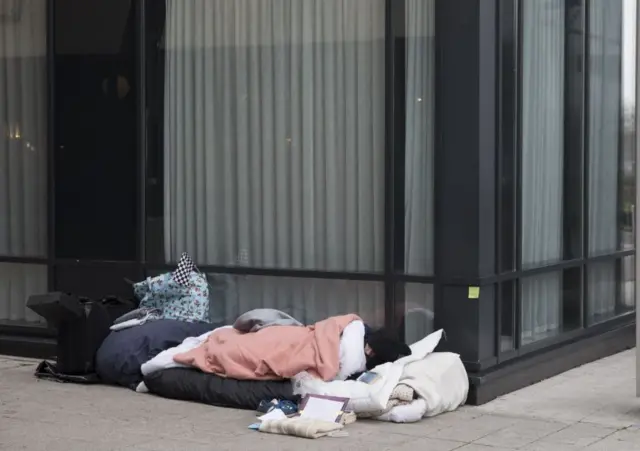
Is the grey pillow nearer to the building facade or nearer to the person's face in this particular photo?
the building facade

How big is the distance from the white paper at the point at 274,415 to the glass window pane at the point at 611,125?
4270mm

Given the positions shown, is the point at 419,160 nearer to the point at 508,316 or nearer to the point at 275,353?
the point at 508,316

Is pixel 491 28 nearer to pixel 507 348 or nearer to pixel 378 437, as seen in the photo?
pixel 507 348

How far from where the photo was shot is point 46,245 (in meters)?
11.1

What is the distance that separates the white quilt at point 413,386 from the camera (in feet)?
27.5

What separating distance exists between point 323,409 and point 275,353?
688 mm

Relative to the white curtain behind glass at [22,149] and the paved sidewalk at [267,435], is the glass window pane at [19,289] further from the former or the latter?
the paved sidewalk at [267,435]

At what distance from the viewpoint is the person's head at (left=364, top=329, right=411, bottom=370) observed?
884 cm

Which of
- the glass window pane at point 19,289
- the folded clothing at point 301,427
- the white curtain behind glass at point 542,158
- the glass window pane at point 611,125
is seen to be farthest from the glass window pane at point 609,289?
the glass window pane at point 19,289

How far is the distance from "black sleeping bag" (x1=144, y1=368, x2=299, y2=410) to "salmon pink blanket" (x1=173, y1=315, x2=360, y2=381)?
57 millimetres

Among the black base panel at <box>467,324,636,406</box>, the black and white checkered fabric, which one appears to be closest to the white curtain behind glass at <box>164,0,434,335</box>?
the black and white checkered fabric

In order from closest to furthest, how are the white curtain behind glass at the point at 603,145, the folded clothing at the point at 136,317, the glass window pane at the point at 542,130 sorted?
the folded clothing at the point at 136,317
the glass window pane at the point at 542,130
the white curtain behind glass at the point at 603,145

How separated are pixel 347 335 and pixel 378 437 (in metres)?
1.08

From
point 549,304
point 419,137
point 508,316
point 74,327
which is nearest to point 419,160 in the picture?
point 419,137
